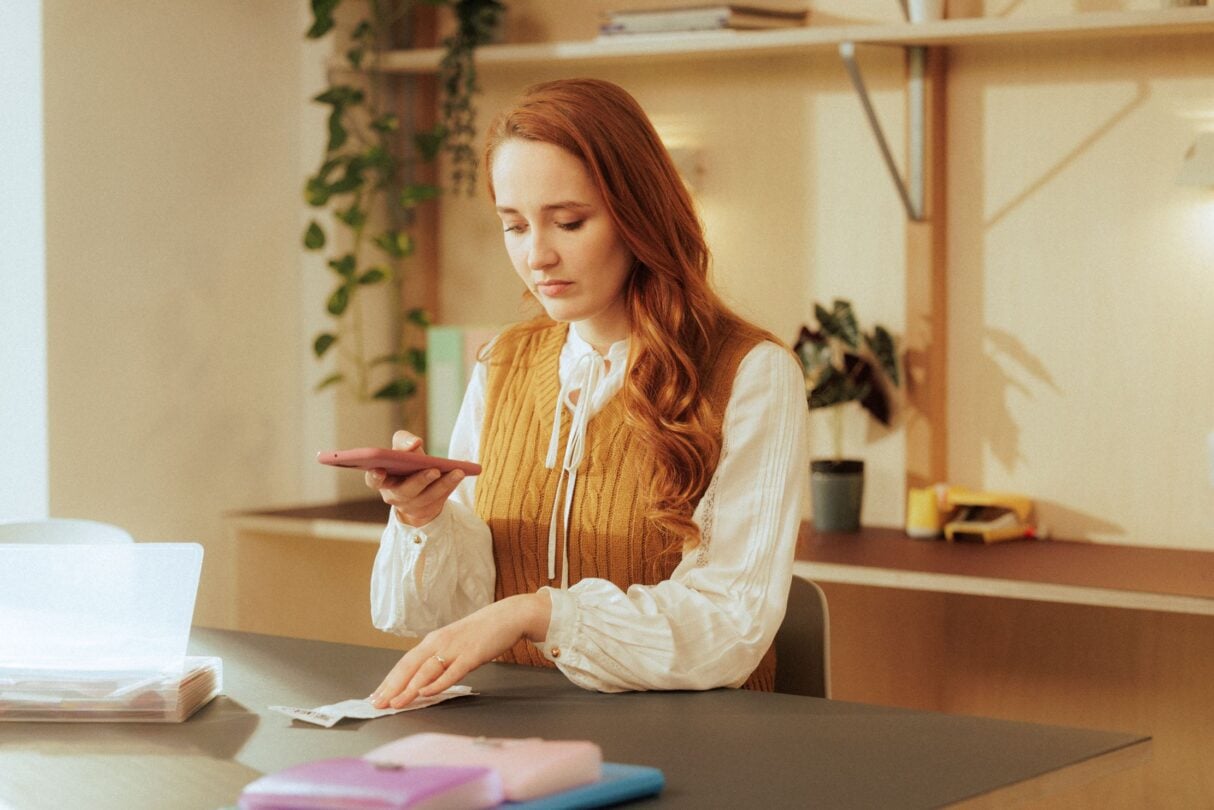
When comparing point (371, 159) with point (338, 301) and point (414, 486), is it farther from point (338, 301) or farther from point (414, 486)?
point (414, 486)

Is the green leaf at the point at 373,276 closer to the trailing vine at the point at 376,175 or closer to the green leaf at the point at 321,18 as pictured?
the trailing vine at the point at 376,175

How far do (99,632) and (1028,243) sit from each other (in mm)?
2106

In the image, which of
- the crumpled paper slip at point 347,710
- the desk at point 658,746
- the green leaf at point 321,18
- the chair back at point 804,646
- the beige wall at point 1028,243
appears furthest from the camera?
the green leaf at point 321,18

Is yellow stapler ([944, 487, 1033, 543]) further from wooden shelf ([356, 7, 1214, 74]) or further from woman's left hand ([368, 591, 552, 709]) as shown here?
woman's left hand ([368, 591, 552, 709])

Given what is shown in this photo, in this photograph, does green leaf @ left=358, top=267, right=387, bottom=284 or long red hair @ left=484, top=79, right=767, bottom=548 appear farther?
green leaf @ left=358, top=267, right=387, bottom=284

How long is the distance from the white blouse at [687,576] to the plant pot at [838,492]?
1.19 metres

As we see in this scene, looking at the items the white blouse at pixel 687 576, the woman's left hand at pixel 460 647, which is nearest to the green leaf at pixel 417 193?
the white blouse at pixel 687 576

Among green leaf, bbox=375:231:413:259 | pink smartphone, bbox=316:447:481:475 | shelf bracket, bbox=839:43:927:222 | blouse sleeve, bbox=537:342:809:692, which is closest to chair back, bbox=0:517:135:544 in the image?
pink smartphone, bbox=316:447:481:475

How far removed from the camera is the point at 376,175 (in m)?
3.80

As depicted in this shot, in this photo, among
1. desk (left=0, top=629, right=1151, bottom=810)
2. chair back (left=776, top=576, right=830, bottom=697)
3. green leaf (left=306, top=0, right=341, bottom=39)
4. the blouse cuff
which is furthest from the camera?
green leaf (left=306, top=0, right=341, bottom=39)

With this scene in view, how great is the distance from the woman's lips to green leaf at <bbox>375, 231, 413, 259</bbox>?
6.06ft

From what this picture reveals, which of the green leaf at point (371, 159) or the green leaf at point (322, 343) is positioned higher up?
the green leaf at point (371, 159)

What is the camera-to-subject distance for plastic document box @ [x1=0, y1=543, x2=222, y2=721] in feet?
5.27

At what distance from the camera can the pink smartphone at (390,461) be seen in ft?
5.25
